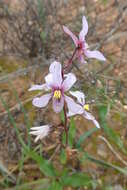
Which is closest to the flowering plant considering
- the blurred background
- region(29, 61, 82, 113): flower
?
region(29, 61, 82, 113): flower

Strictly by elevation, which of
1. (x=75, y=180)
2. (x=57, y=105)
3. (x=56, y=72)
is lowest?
(x=75, y=180)

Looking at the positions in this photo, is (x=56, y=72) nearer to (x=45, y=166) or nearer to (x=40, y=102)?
(x=40, y=102)

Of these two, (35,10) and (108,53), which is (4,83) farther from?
(108,53)

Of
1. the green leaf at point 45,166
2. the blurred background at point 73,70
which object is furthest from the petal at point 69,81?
the green leaf at point 45,166

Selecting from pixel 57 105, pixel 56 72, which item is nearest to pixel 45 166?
pixel 57 105

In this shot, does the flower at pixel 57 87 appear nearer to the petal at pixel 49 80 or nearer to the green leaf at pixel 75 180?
the petal at pixel 49 80

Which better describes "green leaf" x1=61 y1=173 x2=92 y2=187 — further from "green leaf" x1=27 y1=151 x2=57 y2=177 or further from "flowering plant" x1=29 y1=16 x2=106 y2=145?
"flowering plant" x1=29 y1=16 x2=106 y2=145

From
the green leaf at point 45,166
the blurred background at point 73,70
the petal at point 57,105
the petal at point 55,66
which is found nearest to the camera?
the petal at point 55,66
